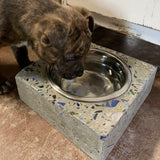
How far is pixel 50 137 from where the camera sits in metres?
1.32

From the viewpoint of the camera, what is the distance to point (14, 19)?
130 cm

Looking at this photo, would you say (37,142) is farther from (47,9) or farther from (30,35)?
(47,9)

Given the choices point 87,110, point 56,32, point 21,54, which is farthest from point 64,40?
point 21,54

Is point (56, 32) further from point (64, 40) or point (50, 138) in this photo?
point (50, 138)

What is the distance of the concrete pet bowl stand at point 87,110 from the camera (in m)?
1.08

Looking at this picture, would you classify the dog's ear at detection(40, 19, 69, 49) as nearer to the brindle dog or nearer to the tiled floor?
the brindle dog

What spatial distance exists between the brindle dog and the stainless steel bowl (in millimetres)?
228

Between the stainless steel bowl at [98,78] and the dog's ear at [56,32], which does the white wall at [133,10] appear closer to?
the stainless steel bowl at [98,78]

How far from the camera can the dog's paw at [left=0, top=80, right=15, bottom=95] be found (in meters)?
1.62

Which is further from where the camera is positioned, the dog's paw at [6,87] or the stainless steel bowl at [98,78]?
the dog's paw at [6,87]

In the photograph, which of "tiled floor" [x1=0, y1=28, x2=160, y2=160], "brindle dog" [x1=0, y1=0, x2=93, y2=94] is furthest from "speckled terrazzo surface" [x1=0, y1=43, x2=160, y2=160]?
"brindle dog" [x1=0, y1=0, x2=93, y2=94]

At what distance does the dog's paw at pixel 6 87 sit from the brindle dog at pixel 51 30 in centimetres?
38

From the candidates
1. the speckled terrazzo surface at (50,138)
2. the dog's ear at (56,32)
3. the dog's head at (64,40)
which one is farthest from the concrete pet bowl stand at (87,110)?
the dog's ear at (56,32)

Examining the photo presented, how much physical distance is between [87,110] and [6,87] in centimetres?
79
